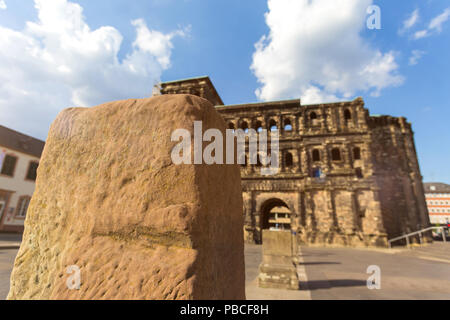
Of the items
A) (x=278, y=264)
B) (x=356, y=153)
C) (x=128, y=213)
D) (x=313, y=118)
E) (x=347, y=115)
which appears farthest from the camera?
(x=313, y=118)

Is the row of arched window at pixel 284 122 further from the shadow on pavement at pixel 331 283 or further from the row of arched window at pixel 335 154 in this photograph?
the shadow on pavement at pixel 331 283

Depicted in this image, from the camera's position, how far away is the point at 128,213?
46.1 inches

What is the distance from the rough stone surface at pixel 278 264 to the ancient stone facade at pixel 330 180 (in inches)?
444

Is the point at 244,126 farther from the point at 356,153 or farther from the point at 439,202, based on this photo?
the point at 439,202

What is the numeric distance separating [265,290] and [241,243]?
355cm

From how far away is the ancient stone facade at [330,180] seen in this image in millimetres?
15469

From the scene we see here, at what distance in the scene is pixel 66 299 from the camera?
3.43 feet

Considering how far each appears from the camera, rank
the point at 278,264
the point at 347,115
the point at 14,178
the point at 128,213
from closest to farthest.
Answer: the point at 128,213 → the point at 278,264 → the point at 14,178 → the point at 347,115

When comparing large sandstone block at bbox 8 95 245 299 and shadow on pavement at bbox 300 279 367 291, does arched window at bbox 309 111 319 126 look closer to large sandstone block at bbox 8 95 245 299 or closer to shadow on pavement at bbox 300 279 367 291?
shadow on pavement at bbox 300 279 367 291

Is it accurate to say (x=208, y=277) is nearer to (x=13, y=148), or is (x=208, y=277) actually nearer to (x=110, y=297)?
(x=110, y=297)

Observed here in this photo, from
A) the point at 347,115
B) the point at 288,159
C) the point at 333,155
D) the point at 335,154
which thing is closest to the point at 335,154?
the point at 335,154

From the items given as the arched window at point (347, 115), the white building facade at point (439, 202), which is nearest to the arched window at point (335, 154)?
the arched window at point (347, 115)

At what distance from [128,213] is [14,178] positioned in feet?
68.7
